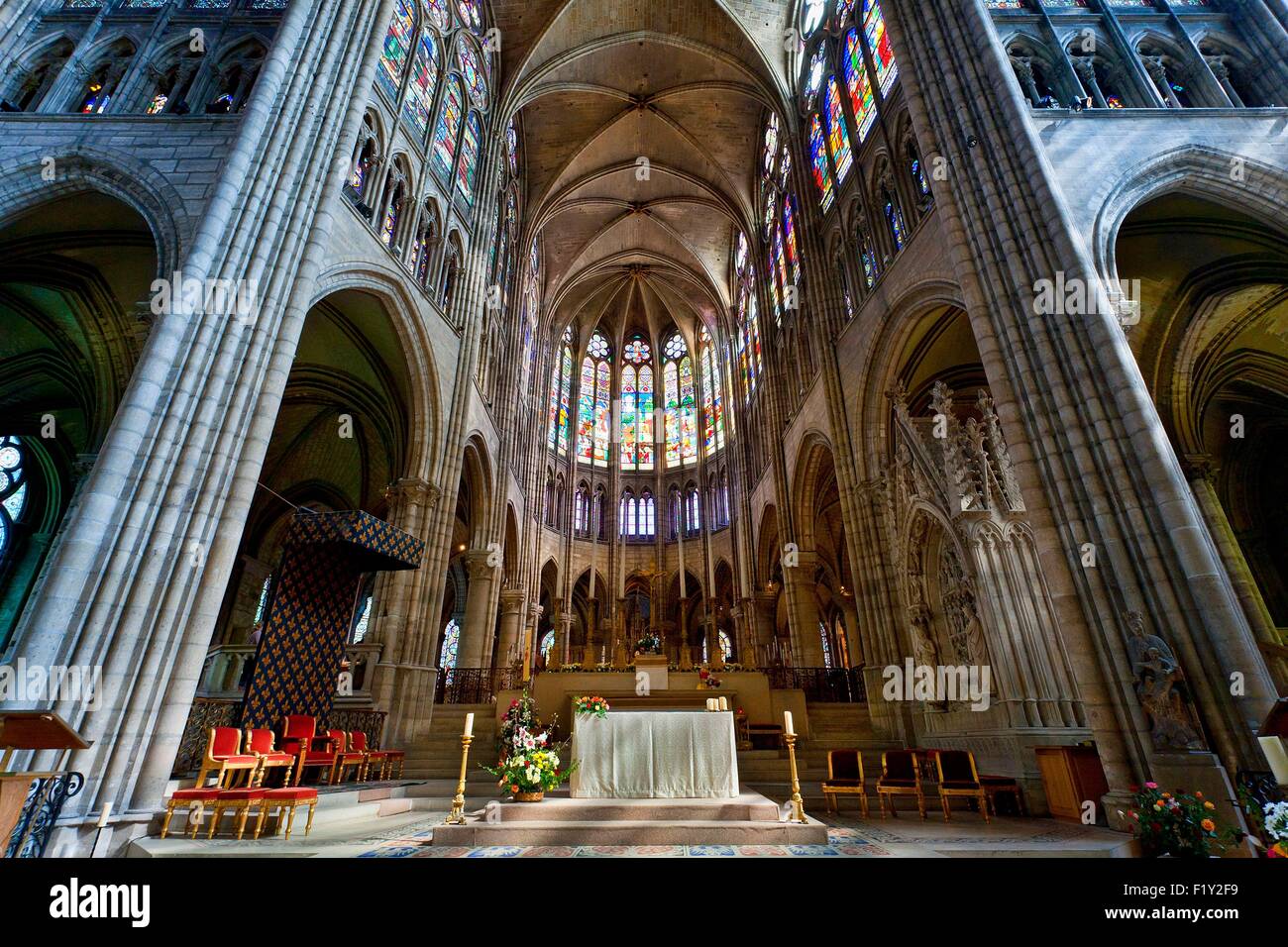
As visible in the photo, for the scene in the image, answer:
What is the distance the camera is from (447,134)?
14.6 meters

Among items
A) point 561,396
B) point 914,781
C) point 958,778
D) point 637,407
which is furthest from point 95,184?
point 637,407

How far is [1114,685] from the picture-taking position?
6.09 meters

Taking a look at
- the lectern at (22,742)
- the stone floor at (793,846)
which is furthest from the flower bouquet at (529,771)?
the lectern at (22,742)

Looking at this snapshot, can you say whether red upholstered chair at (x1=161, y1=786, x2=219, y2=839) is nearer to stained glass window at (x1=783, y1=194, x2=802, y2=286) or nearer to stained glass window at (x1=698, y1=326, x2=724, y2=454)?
stained glass window at (x1=783, y1=194, x2=802, y2=286)

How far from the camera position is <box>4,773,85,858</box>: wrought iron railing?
4.37m

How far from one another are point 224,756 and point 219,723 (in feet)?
12.6

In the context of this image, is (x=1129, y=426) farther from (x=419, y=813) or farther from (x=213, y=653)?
(x=213, y=653)

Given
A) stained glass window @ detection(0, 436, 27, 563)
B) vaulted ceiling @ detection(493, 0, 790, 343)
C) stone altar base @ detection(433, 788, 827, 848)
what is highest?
vaulted ceiling @ detection(493, 0, 790, 343)

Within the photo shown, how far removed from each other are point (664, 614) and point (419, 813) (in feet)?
67.8

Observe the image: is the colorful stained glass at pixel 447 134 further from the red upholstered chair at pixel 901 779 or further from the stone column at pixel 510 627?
the red upholstered chair at pixel 901 779

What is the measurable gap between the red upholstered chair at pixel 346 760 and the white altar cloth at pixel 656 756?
433 centimetres

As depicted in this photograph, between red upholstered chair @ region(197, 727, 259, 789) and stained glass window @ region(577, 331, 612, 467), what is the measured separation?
22.6 metres

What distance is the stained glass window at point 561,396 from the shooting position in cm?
2773

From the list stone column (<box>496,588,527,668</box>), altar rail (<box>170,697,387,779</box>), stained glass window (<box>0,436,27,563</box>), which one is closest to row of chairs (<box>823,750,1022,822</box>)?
altar rail (<box>170,697,387,779</box>)
